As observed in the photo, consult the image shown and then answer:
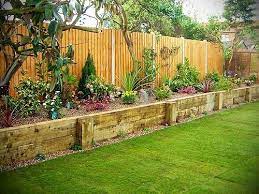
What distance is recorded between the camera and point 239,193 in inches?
116

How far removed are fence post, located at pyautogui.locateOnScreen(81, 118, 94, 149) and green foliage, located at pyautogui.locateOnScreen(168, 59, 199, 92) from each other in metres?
4.33

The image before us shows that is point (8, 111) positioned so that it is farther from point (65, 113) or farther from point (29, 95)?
point (65, 113)

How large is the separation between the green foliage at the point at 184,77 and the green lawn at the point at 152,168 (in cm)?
325

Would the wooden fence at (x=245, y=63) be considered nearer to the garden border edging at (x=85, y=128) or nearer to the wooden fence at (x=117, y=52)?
the wooden fence at (x=117, y=52)

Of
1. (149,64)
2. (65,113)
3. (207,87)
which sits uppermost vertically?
(149,64)

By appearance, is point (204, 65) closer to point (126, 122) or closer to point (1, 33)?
point (126, 122)

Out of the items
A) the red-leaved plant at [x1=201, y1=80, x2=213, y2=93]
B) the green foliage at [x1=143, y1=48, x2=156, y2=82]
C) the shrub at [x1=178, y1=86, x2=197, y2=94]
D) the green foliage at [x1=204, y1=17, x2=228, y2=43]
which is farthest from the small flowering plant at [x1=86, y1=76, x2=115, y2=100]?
the green foliage at [x1=204, y1=17, x2=228, y2=43]

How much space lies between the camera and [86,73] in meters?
6.22

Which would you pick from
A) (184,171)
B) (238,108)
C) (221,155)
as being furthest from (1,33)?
(238,108)

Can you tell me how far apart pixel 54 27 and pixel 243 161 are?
311 centimetres

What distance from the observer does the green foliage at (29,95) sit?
184 inches

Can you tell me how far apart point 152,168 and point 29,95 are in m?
2.17

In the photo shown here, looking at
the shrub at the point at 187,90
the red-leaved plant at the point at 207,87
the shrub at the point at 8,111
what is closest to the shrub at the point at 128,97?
the shrub at the point at 8,111

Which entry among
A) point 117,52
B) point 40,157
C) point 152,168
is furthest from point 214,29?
point 40,157
